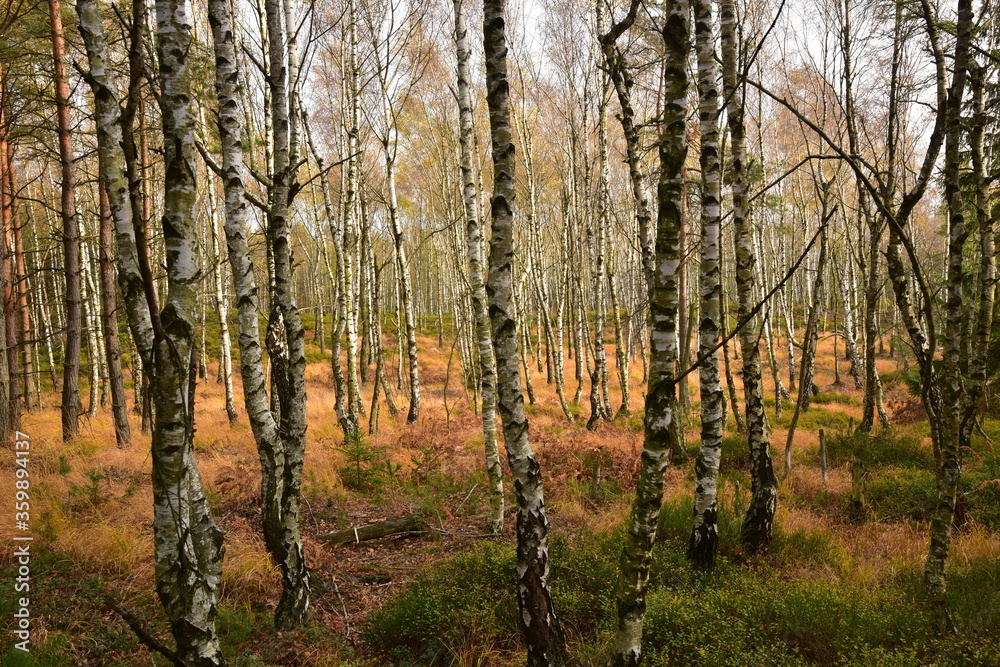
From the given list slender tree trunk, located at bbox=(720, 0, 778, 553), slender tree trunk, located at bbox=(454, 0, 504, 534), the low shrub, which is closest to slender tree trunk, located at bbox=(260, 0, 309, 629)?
slender tree trunk, located at bbox=(454, 0, 504, 534)

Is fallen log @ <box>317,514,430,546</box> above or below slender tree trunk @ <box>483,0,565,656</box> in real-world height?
below

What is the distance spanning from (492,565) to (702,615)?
68.2 inches

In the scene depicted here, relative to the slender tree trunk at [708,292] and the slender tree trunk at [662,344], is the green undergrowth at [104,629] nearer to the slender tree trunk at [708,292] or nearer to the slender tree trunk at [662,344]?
the slender tree trunk at [662,344]

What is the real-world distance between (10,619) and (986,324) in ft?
34.8

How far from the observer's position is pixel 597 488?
7.12 m

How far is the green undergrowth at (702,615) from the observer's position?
3281 mm

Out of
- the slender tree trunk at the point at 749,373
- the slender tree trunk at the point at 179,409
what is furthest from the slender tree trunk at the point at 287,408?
the slender tree trunk at the point at 749,373

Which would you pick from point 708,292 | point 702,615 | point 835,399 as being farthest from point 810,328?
point 835,399

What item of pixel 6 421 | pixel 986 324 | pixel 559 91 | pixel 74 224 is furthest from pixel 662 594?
pixel 559 91

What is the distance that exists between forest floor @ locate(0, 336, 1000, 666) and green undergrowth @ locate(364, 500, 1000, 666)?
0.05 feet

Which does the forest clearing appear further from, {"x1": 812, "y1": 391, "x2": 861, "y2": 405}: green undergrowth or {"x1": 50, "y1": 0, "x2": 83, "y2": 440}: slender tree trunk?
{"x1": 812, "y1": 391, "x2": 861, "y2": 405}: green undergrowth

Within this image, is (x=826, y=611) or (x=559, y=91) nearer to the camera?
(x=826, y=611)

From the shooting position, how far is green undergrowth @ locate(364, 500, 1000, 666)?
10.8 ft

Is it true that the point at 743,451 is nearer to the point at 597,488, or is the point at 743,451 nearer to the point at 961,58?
the point at 597,488
